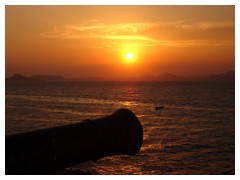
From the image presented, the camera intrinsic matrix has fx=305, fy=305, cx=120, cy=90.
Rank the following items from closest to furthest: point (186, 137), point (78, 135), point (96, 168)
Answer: point (78, 135)
point (96, 168)
point (186, 137)

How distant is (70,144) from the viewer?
11.8 feet

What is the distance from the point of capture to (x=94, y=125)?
12.9 ft

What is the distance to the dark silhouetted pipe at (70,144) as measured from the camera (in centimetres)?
328

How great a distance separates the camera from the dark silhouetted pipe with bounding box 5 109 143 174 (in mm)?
3277

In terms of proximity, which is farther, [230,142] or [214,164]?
[230,142]

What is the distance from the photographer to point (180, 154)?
76.2ft

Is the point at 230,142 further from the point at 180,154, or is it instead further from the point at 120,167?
the point at 120,167

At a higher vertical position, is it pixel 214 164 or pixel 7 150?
pixel 7 150

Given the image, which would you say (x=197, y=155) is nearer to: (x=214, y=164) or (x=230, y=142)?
(x=214, y=164)

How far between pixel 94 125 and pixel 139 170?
15.2 meters

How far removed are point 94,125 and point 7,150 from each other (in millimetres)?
1128

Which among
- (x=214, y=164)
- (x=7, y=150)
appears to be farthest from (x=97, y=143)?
(x=214, y=164)

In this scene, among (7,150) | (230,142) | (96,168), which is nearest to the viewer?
(7,150)

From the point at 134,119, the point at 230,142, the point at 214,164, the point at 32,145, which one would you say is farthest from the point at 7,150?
the point at 230,142
